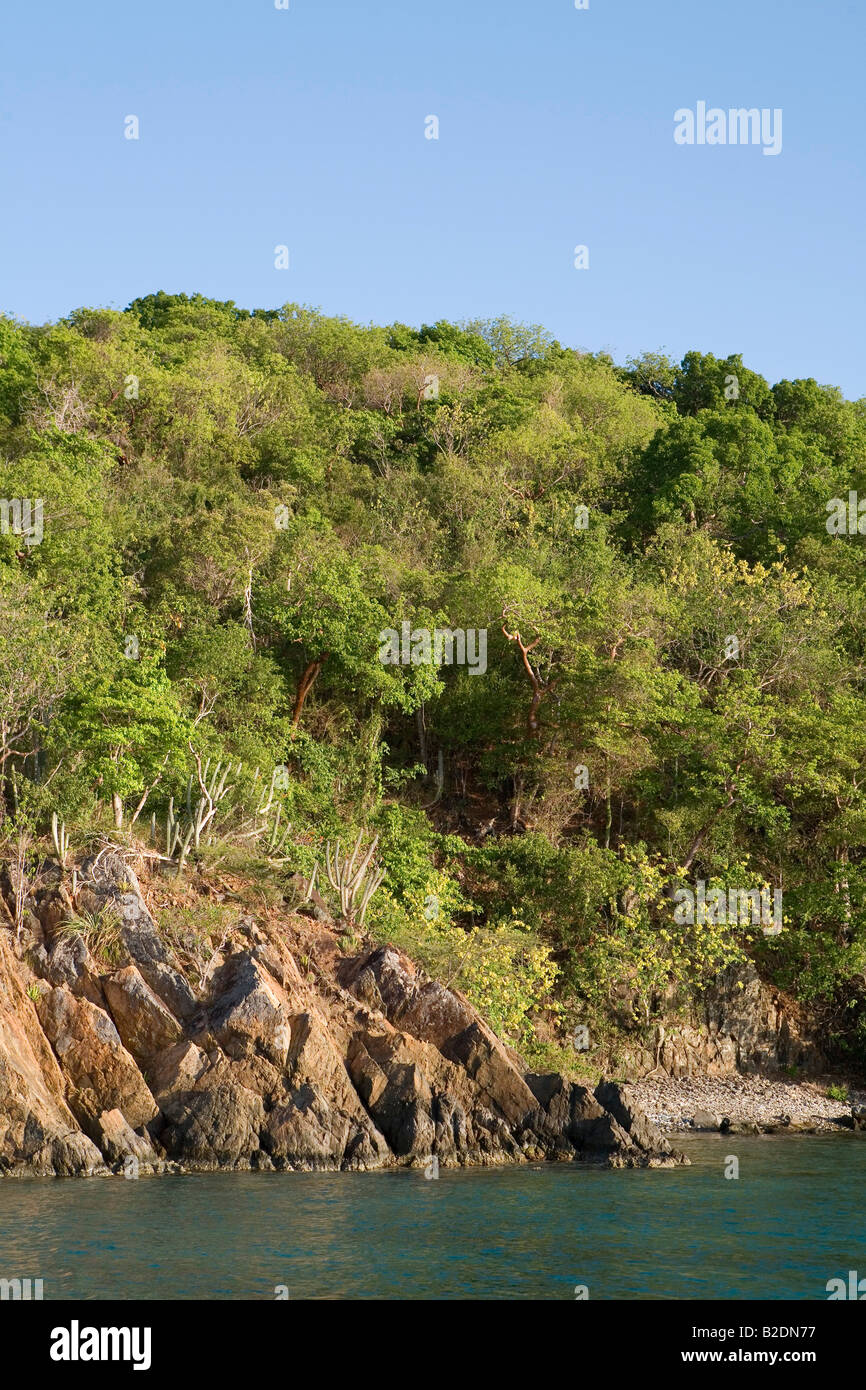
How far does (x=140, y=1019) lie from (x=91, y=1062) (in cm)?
118

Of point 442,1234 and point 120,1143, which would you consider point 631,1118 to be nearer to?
point 442,1234

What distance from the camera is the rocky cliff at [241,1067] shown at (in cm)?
2233

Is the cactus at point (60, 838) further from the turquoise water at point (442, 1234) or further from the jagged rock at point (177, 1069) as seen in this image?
the turquoise water at point (442, 1234)

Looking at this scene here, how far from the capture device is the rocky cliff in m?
22.3

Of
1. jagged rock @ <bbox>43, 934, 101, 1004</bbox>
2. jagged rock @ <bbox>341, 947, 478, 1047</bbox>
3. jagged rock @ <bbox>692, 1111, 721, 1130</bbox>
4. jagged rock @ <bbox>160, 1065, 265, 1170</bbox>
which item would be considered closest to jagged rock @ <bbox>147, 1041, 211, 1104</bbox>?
jagged rock @ <bbox>160, 1065, 265, 1170</bbox>

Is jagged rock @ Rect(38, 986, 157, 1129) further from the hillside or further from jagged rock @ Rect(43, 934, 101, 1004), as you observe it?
the hillside

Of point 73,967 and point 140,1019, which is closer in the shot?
point 140,1019

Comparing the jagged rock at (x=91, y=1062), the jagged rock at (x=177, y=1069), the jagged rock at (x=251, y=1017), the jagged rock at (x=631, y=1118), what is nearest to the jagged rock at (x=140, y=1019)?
the jagged rock at (x=177, y=1069)

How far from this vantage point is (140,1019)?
944 inches

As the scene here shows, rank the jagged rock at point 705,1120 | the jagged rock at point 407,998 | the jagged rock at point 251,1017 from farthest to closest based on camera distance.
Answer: the jagged rock at point 705,1120
the jagged rock at point 407,998
the jagged rock at point 251,1017

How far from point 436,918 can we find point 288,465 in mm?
21640

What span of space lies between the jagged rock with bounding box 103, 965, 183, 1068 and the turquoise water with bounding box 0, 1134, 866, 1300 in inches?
117

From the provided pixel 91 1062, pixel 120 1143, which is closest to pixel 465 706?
pixel 91 1062

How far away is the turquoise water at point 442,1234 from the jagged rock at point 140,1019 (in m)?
2.97
